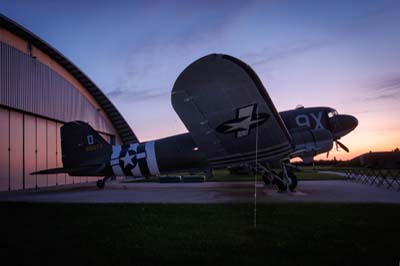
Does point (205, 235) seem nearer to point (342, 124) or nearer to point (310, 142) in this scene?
point (310, 142)

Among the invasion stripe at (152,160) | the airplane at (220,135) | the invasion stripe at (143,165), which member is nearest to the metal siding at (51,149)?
the airplane at (220,135)

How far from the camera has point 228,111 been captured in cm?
1148

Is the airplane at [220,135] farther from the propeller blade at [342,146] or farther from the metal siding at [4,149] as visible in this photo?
the metal siding at [4,149]

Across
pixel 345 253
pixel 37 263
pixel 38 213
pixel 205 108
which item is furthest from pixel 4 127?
pixel 345 253

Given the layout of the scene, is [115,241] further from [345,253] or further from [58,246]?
[345,253]

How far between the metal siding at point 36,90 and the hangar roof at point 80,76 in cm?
108

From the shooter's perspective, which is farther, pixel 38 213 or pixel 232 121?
pixel 232 121

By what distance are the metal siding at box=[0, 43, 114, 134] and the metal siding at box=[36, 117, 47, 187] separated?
69cm

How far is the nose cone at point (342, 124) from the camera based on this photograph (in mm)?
14521

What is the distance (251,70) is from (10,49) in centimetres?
1450

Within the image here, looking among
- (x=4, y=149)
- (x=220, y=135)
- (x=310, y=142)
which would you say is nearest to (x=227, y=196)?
(x=220, y=135)

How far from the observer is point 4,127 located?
56.0ft

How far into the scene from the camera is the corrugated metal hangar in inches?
675

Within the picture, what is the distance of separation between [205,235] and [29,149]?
16.7 meters
